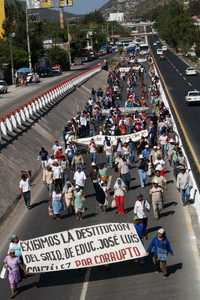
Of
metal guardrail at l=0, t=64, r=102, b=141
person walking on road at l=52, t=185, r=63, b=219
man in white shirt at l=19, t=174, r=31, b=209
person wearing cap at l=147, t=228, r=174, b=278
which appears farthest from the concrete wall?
person wearing cap at l=147, t=228, r=174, b=278

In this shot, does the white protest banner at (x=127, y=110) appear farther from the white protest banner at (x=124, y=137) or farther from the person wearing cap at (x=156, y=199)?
the person wearing cap at (x=156, y=199)

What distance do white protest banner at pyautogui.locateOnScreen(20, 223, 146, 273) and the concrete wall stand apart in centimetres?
747

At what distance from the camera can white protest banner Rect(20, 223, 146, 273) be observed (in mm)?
16906

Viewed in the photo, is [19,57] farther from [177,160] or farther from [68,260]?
[68,260]

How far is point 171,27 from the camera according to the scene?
167250 millimetres

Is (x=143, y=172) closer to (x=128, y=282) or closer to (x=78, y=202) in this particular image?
(x=78, y=202)

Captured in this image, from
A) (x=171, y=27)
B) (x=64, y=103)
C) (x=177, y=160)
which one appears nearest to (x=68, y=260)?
(x=177, y=160)

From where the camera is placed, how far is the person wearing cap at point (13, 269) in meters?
16.7

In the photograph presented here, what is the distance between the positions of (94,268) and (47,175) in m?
8.83

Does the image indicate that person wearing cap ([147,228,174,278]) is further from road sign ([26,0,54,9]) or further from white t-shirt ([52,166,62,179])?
road sign ([26,0,54,9])

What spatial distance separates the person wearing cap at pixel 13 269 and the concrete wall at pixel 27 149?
291 inches

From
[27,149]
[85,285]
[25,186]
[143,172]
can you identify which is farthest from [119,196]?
[27,149]

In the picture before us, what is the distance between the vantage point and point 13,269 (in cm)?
1677

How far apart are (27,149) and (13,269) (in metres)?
18.7
